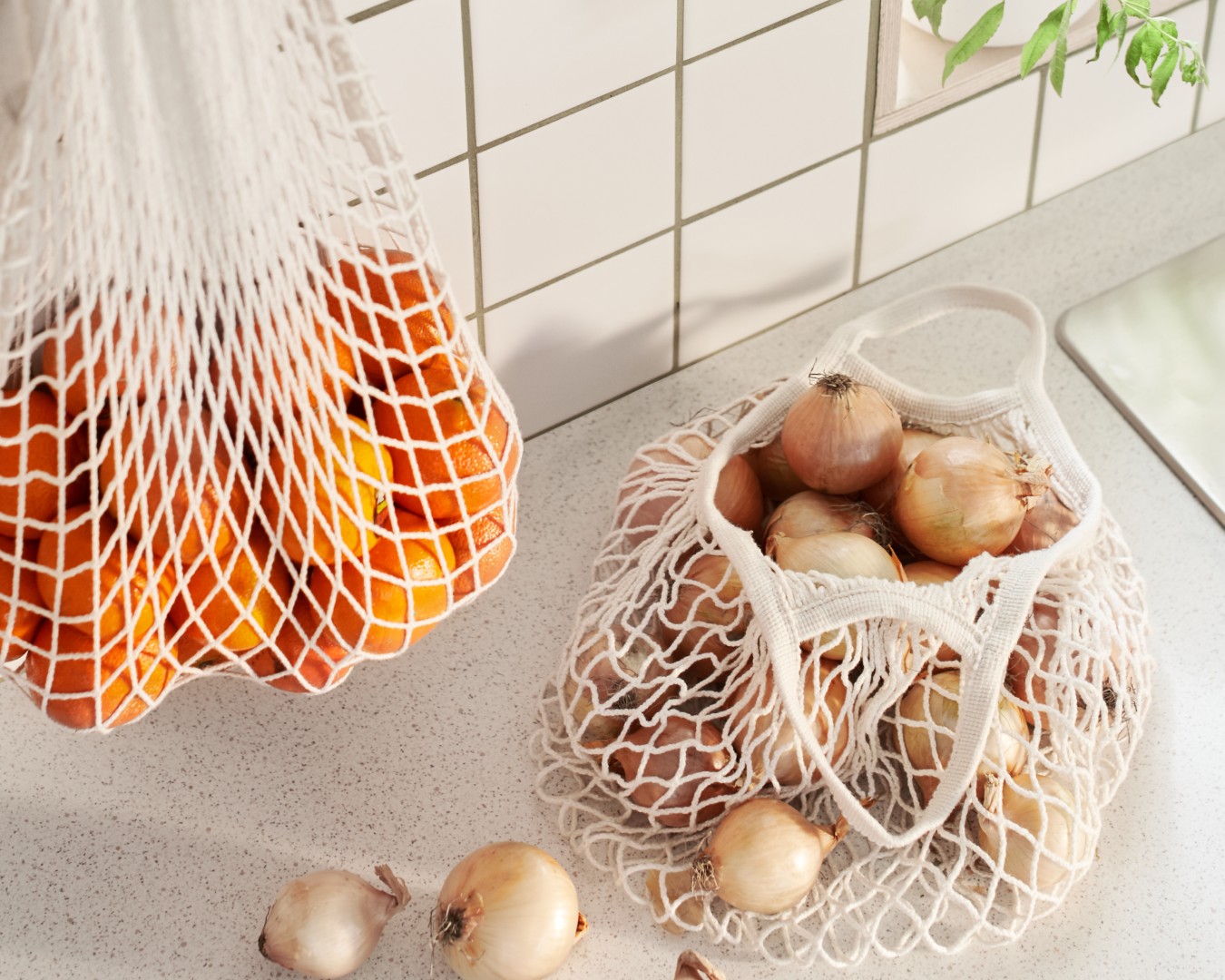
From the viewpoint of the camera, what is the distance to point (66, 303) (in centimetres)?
67

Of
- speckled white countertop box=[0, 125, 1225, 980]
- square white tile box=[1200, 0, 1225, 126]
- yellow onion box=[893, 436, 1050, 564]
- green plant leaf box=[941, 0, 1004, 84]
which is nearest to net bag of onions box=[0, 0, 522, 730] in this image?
speckled white countertop box=[0, 125, 1225, 980]

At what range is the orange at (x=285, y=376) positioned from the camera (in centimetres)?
61

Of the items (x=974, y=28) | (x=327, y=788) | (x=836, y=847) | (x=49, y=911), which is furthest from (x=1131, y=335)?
(x=49, y=911)

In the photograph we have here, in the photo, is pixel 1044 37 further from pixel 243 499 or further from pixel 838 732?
pixel 243 499

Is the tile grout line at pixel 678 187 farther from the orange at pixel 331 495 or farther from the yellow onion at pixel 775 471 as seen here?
the orange at pixel 331 495

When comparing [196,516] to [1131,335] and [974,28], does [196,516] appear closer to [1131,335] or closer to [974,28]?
[974,28]

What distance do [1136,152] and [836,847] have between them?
66 cm

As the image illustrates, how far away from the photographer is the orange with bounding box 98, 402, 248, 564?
2.00 ft

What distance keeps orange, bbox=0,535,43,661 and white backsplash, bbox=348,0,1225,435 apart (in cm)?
30

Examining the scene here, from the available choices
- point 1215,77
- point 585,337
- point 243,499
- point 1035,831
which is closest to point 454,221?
point 585,337

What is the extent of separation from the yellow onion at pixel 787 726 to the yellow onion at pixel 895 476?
0.40 ft

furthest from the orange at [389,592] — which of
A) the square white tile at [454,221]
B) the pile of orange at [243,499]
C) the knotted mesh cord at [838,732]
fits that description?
the square white tile at [454,221]

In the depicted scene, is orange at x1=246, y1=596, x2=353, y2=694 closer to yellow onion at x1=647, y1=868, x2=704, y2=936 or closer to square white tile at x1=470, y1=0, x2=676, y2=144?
yellow onion at x1=647, y1=868, x2=704, y2=936

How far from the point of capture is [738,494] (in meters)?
0.84
